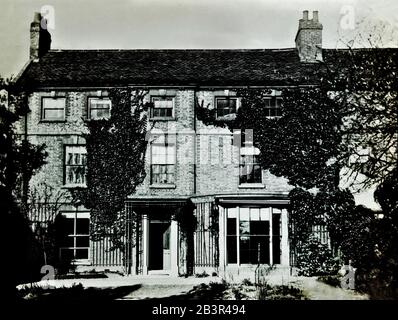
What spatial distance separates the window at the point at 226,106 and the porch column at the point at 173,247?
4.03m

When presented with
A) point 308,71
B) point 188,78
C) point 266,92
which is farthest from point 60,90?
point 308,71

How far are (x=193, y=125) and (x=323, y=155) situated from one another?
14.5 ft

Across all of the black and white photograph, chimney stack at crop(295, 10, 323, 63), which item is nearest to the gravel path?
the black and white photograph

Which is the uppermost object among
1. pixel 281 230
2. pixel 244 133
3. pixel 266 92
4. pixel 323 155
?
pixel 266 92

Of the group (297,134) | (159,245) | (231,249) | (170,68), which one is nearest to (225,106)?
(170,68)

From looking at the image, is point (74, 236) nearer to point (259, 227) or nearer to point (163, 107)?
point (163, 107)

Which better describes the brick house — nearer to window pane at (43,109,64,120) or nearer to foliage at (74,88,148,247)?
window pane at (43,109,64,120)

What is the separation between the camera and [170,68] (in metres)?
15.6

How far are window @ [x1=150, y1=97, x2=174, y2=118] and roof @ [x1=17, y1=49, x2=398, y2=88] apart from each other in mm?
540

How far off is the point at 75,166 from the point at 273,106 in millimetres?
6836

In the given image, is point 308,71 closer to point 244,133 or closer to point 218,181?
point 244,133

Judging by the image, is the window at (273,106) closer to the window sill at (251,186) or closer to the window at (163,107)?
the window sill at (251,186)
